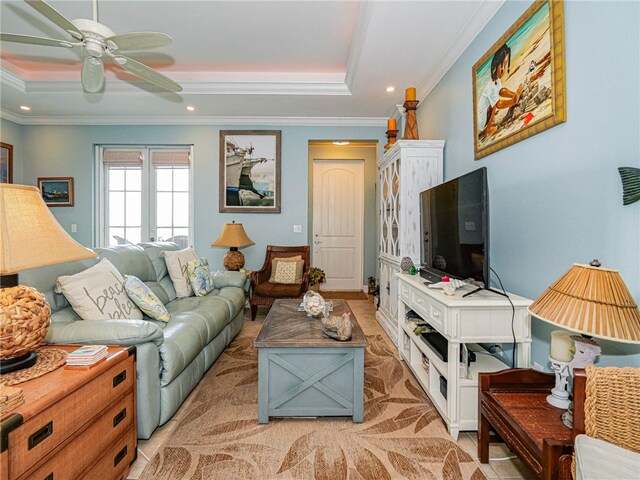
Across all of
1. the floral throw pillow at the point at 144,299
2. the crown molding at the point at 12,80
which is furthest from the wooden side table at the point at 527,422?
the crown molding at the point at 12,80

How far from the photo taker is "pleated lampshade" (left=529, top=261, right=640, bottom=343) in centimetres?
98

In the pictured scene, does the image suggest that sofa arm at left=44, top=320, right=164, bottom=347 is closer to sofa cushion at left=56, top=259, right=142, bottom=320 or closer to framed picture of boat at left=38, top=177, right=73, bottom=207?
sofa cushion at left=56, top=259, right=142, bottom=320

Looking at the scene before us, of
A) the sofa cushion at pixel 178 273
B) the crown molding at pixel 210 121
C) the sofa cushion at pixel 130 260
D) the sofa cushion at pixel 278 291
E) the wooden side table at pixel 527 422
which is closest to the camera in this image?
the wooden side table at pixel 527 422

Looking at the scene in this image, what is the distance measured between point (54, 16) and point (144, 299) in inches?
65.6

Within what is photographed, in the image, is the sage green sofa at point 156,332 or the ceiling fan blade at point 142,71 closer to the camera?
the sage green sofa at point 156,332

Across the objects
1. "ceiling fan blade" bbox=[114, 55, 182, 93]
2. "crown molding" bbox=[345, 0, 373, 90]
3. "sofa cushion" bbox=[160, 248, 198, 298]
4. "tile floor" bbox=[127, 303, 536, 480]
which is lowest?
"tile floor" bbox=[127, 303, 536, 480]

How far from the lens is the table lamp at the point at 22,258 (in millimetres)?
1037

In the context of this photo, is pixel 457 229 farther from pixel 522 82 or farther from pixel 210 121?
pixel 210 121

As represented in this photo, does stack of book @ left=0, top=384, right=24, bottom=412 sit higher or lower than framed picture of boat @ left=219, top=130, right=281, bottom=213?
lower

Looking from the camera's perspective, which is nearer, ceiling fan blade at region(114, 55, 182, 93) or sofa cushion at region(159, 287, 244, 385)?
sofa cushion at region(159, 287, 244, 385)

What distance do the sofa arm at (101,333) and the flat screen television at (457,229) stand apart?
6.07ft

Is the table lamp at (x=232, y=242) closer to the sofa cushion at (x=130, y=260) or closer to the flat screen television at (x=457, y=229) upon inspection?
the sofa cushion at (x=130, y=260)

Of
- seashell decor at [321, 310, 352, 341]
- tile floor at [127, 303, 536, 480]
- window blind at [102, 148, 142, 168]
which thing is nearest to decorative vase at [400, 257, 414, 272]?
seashell decor at [321, 310, 352, 341]

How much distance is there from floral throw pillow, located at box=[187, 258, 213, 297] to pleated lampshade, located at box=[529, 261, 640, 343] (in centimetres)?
280
